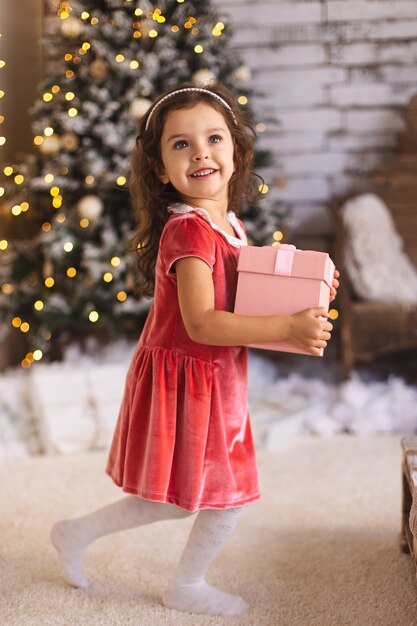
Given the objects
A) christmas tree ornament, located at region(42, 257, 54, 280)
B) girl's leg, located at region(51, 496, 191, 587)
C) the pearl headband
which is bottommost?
girl's leg, located at region(51, 496, 191, 587)

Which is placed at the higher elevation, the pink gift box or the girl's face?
the girl's face

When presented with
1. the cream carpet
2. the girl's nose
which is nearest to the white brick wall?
the cream carpet

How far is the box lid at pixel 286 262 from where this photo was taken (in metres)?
1.35

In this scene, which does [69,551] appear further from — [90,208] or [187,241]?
[90,208]

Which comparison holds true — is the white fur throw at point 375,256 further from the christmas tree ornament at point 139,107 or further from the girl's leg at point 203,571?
the girl's leg at point 203,571

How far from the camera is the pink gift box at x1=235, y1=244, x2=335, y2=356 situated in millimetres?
1349

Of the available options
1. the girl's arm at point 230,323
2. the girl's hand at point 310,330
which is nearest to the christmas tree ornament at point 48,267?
the girl's arm at point 230,323

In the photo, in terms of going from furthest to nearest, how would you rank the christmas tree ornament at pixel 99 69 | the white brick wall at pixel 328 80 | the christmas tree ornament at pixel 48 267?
the white brick wall at pixel 328 80 < the christmas tree ornament at pixel 48 267 < the christmas tree ornament at pixel 99 69

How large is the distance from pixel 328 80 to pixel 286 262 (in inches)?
104

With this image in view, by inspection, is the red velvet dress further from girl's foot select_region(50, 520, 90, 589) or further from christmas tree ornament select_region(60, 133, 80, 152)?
christmas tree ornament select_region(60, 133, 80, 152)

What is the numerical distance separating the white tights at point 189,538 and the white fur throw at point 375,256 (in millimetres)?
1843

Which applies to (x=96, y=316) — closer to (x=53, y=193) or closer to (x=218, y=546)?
(x=53, y=193)

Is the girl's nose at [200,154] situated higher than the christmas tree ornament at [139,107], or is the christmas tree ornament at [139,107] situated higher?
the christmas tree ornament at [139,107]

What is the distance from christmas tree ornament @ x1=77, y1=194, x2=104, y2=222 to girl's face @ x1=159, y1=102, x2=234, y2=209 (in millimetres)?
1568
